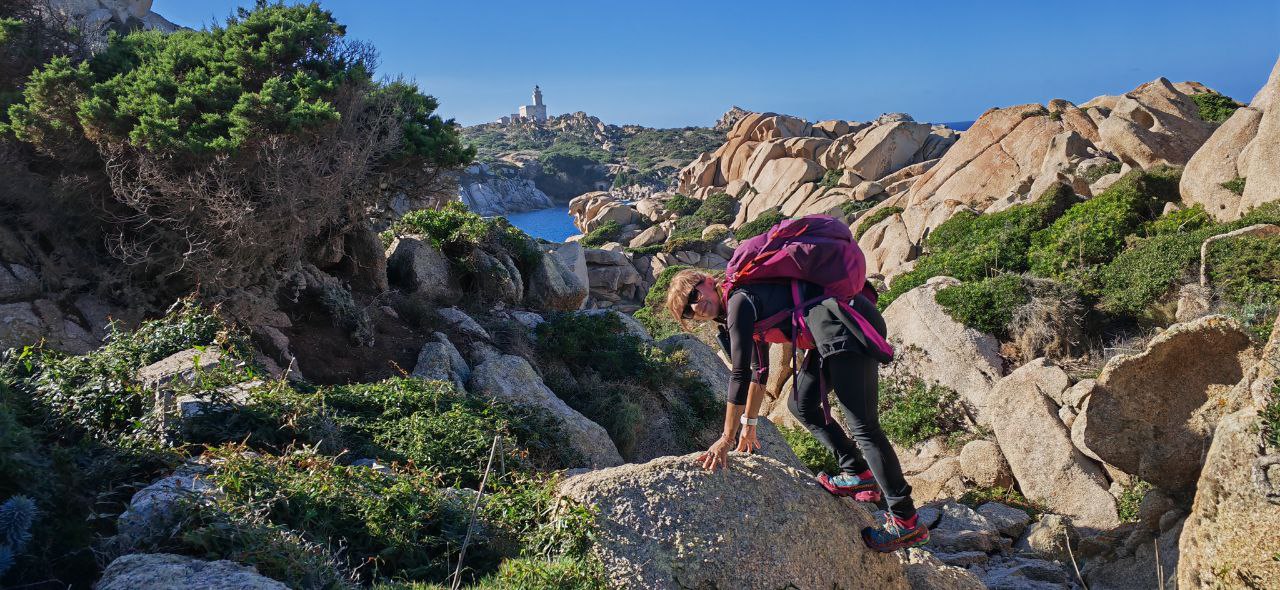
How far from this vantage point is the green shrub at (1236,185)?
48.0 feet

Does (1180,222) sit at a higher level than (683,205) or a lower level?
higher

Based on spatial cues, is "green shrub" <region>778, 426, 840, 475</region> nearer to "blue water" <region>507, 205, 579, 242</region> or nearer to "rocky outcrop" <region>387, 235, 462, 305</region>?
"rocky outcrop" <region>387, 235, 462, 305</region>

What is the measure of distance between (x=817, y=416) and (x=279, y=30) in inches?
333

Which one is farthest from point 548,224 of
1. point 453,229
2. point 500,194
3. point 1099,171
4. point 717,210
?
point 453,229

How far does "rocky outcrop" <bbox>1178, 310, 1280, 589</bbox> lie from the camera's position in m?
3.42

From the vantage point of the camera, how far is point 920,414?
43.0 feet

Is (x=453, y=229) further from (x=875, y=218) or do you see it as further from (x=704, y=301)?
(x=875, y=218)

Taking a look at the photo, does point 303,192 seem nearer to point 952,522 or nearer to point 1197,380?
point 952,522

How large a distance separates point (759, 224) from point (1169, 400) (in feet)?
117

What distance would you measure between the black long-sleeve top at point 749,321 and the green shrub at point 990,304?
11.1 m

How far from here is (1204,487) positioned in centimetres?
375

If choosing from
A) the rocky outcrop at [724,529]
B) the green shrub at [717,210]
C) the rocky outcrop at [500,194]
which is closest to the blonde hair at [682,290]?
the rocky outcrop at [724,529]

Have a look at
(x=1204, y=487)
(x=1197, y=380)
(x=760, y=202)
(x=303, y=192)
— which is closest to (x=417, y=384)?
(x=303, y=192)

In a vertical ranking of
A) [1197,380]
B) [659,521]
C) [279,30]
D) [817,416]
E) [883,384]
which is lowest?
[883,384]
